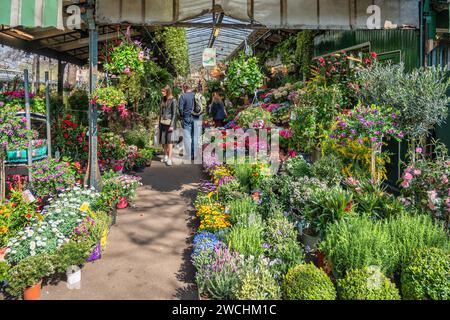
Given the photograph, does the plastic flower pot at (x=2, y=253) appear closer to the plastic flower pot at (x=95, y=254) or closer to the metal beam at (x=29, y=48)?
the plastic flower pot at (x=95, y=254)

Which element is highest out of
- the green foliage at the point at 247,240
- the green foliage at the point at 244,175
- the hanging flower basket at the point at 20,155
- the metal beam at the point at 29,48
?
the metal beam at the point at 29,48

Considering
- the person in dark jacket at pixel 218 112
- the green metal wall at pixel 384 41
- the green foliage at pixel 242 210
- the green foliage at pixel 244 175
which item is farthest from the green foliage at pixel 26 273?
the person in dark jacket at pixel 218 112

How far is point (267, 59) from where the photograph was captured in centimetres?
1409

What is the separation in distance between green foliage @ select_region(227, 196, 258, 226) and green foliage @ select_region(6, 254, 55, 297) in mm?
2019

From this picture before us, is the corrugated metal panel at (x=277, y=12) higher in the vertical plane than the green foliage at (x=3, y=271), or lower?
higher

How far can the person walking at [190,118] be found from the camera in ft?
31.1

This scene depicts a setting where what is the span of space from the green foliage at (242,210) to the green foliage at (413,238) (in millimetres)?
1564

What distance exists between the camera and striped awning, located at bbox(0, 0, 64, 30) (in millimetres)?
4641

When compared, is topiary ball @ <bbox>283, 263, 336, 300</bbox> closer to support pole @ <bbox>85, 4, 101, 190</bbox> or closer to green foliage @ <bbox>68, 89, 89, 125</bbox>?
support pole @ <bbox>85, 4, 101, 190</bbox>

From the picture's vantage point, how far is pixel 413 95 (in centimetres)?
493

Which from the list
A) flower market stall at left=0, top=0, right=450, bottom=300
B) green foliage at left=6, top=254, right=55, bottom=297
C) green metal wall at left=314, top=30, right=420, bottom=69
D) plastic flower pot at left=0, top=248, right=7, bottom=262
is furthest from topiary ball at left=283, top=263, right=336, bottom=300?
green metal wall at left=314, top=30, right=420, bottom=69

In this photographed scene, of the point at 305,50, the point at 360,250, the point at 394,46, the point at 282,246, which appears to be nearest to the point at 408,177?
the point at 360,250

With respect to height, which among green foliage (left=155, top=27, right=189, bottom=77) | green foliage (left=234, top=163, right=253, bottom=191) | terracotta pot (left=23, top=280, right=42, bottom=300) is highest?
green foliage (left=155, top=27, right=189, bottom=77)

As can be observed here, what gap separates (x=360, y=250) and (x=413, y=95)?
2604mm
